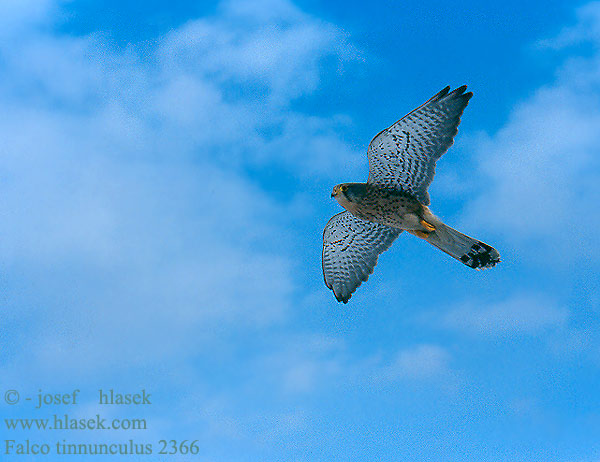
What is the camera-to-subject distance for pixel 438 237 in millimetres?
8062

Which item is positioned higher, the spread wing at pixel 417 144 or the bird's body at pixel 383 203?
the spread wing at pixel 417 144

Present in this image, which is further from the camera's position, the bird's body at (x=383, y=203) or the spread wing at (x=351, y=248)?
the spread wing at (x=351, y=248)

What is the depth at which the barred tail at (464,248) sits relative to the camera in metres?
7.86

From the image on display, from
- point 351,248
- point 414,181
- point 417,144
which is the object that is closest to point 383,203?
point 414,181

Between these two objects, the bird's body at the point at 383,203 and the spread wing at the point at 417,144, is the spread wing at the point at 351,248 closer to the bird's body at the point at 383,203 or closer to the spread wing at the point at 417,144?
the bird's body at the point at 383,203

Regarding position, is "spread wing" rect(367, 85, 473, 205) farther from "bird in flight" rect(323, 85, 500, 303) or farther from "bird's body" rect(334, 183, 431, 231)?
"bird's body" rect(334, 183, 431, 231)

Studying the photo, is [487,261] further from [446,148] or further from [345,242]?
[345,242]

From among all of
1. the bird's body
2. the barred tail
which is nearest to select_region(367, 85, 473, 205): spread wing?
the bird's body

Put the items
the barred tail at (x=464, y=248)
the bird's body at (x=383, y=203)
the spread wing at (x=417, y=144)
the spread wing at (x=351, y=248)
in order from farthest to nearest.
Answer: the spread wing at (x=351, y=248)
the bird's body at (x=383, y=203)
the barred tail at (x=464, y=248)
the spread wing at (x=417, y=144)

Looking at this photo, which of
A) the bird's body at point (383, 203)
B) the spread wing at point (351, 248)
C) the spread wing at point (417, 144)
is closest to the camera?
the spread wing at point (417, 144)

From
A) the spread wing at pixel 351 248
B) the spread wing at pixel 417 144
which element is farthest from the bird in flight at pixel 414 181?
the spread wing at pixel 351 248

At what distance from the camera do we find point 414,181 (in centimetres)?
798

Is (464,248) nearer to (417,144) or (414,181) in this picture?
(414,181)

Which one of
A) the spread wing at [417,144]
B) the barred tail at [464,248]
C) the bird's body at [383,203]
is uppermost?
the spread wing at [417,144]
